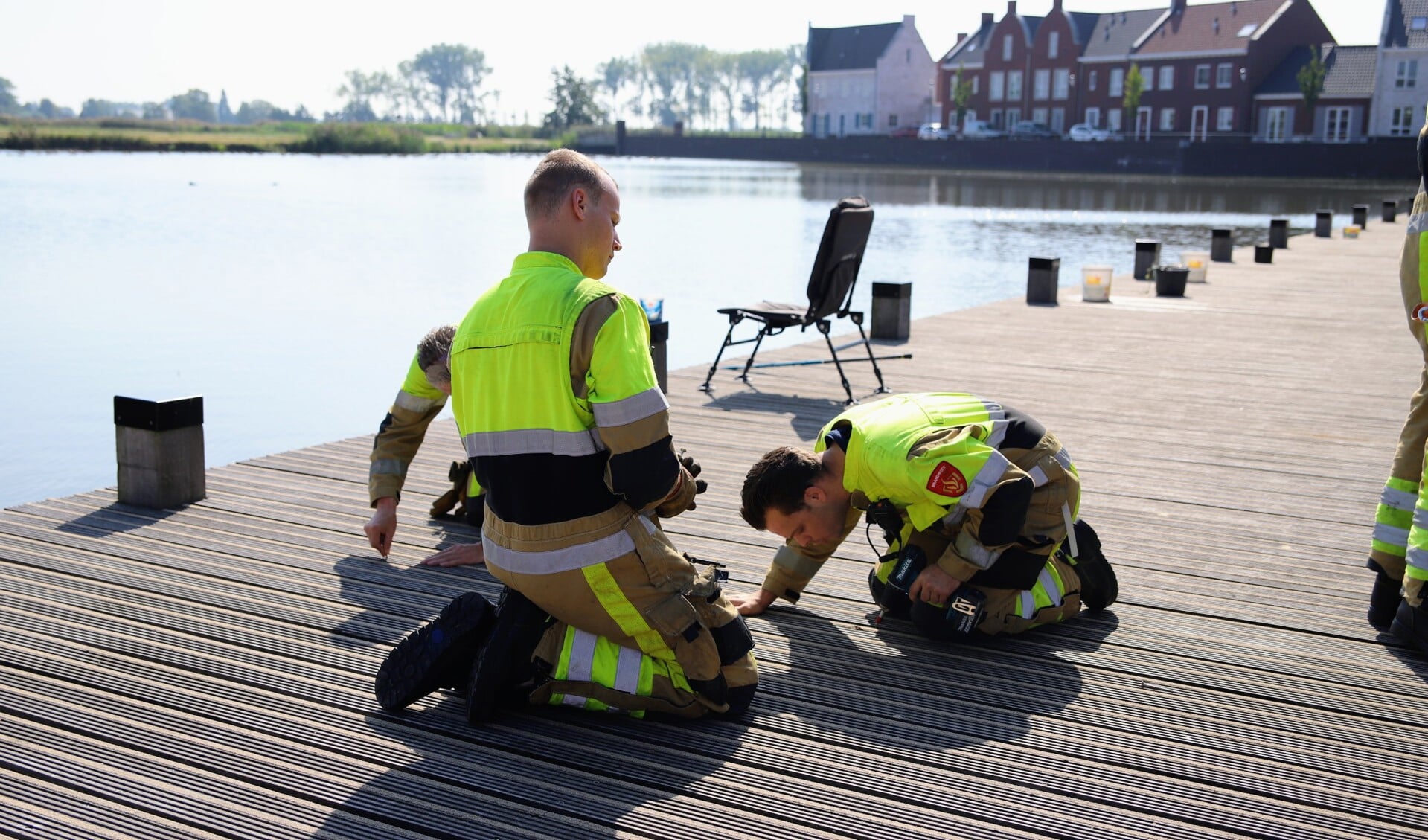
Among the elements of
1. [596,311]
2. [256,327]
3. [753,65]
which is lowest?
[256,327]

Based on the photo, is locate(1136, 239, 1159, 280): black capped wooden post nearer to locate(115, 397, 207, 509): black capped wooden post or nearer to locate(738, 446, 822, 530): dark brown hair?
locate(115, 397, 207, 509): black capped wooden post

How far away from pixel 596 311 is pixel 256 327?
12.7 meters

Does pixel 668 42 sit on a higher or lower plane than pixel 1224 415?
higher

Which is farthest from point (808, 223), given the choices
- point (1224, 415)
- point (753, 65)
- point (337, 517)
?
point (753, 65)

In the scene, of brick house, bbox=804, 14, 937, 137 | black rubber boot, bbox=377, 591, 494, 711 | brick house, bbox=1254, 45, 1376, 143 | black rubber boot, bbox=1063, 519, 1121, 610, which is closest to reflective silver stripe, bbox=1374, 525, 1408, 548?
black rubber boot, bbox=1063, 519, 1121, 610

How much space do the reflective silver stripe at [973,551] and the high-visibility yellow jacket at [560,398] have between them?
1003 mm

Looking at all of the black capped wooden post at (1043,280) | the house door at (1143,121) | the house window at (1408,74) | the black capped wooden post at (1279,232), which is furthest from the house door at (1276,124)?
the black capped wooden post at (1043,280)

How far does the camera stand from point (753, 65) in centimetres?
14825

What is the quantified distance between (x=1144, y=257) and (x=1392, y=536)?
41.7 ft

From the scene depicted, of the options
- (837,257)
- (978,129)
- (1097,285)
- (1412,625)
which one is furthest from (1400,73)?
(1412,625)

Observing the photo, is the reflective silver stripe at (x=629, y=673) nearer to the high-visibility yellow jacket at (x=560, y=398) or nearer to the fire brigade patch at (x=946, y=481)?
the high-visibility yellow jacket at (x=560, y=398)

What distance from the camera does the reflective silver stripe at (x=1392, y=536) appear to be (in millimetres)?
3732

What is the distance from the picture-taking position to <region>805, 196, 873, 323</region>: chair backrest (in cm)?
758

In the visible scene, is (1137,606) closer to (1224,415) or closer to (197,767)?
(197,767)
